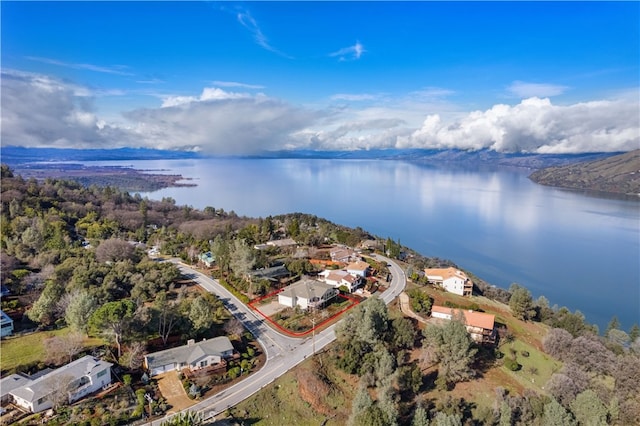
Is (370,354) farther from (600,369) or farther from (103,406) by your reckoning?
(600,369)

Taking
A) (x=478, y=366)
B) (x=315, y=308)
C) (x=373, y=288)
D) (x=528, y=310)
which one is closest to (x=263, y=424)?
(x=315, y=308)

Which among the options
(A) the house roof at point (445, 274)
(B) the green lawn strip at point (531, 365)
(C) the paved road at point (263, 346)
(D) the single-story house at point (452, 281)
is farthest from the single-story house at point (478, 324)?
(A) the house roof at point (445, 274)

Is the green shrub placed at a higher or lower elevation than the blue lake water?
higher

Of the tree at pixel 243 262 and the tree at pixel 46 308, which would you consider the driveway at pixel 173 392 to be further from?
the tree at pixel 243 262

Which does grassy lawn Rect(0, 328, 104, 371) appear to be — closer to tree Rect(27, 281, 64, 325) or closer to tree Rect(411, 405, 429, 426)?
tree Rect(27, 281, 64, 325)

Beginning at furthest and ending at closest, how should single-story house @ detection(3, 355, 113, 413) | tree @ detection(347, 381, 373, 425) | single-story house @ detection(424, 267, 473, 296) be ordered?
1. single-story house @ detection(424, 267, 473, 296)
2. tree @ detection(347, 381, 373, 425)
3. single-story house @ detection(3, 355, 113, 413)

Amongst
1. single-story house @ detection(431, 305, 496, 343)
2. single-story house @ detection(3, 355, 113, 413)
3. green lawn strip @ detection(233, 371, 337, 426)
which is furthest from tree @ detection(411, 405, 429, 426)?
single-story house @ detection(3, 355, 113, 413)
